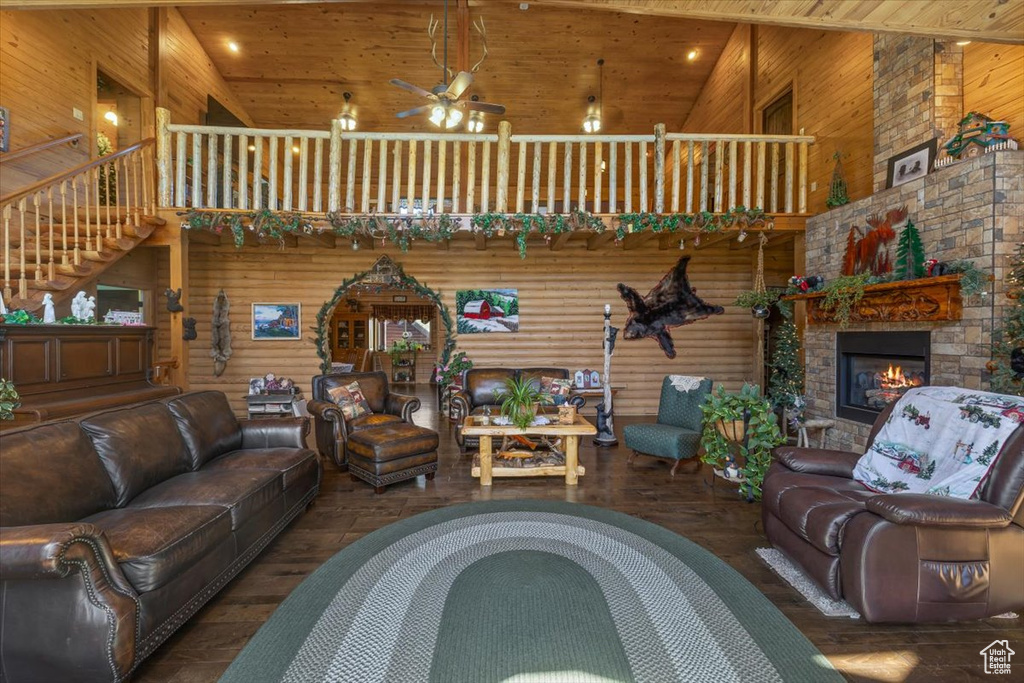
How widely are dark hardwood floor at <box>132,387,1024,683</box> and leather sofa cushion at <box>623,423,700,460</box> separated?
0.21 m

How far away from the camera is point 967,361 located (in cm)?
340

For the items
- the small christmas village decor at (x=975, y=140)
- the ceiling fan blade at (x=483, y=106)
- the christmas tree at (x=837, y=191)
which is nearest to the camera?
the small christmas village decor at (x=975, y=140)

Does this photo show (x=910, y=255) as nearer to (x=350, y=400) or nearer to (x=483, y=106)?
(x=483, y=106)

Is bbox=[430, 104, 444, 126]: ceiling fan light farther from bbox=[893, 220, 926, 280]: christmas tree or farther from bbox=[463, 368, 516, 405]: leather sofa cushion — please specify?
bbox=[893, 220, 926, 280]: christmas tree

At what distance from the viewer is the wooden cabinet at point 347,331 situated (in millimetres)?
12734

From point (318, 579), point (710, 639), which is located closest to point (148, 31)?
point (318, 579)

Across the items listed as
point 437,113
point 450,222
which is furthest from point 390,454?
point 437,113

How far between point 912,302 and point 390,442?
184 inches

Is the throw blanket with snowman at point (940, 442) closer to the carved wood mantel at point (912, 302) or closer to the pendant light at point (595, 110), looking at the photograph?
the carved wood mantel at point (912, 302)

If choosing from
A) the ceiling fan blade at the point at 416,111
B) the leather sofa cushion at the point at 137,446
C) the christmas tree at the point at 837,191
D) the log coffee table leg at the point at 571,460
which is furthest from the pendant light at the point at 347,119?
the christmas tree at the point at 837,191

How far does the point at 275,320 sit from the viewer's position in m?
7.05

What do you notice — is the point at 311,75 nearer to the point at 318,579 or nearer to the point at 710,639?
the point at 318,579

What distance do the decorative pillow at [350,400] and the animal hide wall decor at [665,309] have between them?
444cm

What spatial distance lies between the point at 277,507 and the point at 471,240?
16.5 ft
